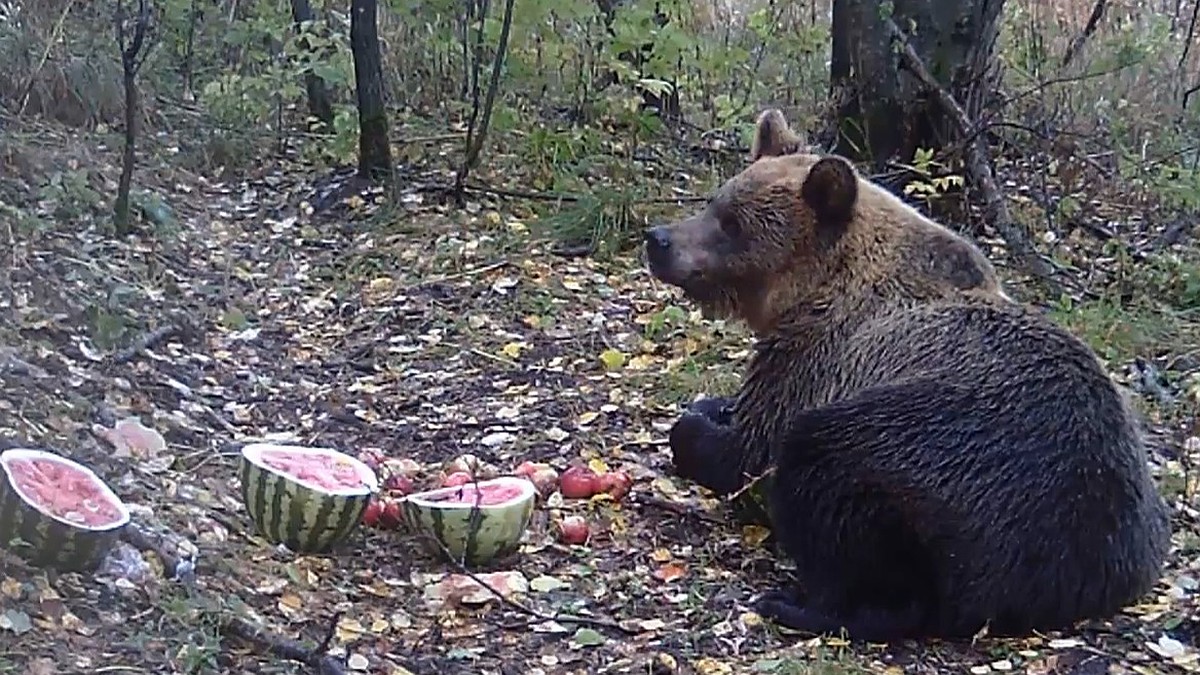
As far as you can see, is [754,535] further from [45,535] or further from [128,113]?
[128,113]

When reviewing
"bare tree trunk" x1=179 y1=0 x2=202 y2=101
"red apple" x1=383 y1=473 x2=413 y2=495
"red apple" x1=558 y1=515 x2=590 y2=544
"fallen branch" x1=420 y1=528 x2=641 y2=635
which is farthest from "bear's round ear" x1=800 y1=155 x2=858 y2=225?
"bare tree trunk" x1=179 y1=0 x2=202 y2=101

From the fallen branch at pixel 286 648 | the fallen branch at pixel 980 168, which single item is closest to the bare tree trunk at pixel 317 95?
the fallen branch at pixel 980 168

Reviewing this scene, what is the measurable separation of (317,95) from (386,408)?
517 centimetres

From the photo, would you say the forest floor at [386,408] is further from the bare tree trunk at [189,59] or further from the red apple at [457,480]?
the bare tree trunk at [189,59]

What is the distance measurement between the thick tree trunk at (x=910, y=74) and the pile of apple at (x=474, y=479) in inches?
153

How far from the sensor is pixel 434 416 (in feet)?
23.4

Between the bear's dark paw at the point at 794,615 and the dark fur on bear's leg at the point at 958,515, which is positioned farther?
the bear's dark paw at the point at 794,615

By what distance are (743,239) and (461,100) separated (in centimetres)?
615

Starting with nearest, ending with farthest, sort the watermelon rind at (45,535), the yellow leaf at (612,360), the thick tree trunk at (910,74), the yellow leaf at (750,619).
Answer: the watermelon rind at (45,535)
the yellow leaf at (750,619)
the yellow leaf at (612,360)
the thick tree trunk at (910,74)

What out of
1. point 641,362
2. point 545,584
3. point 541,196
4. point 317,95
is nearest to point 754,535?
point 545,584

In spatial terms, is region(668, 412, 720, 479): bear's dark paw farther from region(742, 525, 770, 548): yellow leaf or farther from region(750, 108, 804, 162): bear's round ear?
region(750, 108, 804, 162): bear's round ear

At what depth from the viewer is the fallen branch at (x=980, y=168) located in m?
8.77

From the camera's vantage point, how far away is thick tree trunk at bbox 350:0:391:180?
32.8 ft

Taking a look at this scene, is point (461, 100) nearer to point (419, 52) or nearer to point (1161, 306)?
point (419, 52)
